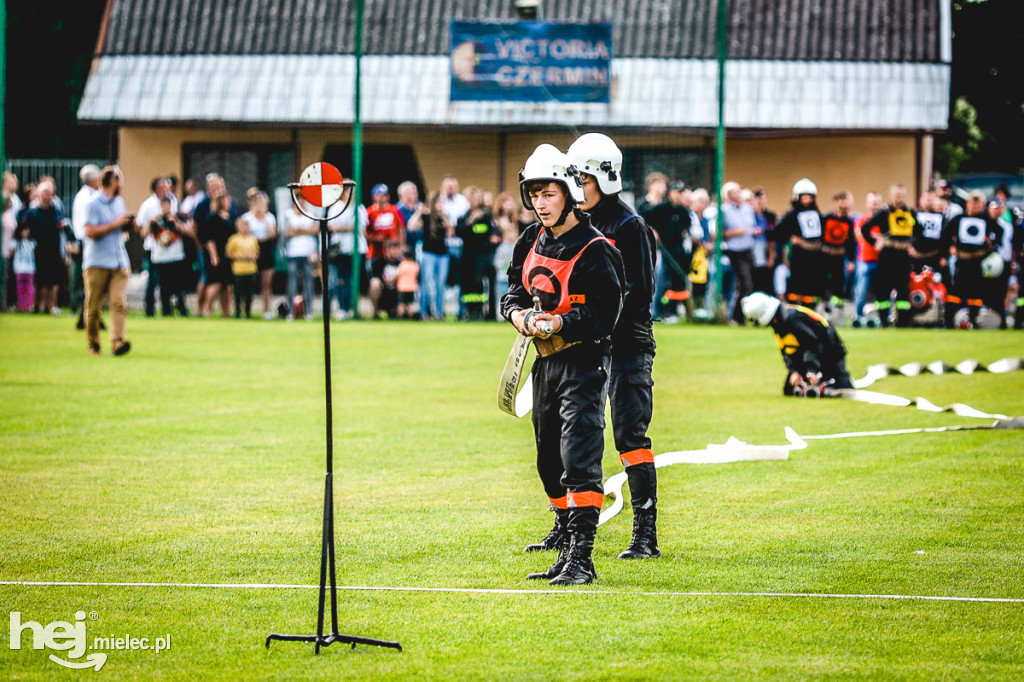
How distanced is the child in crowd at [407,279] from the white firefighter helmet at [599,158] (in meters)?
16.4

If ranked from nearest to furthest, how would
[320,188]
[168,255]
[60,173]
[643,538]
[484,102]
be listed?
[320,188]
[643,538]
[168,255]
[484,102]
[60,173]

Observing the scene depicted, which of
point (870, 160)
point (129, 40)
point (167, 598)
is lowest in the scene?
point (167, 598)

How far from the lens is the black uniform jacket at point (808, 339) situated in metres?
13.5

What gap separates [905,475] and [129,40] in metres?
25.6

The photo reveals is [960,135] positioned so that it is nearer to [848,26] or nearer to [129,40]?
[848,26]

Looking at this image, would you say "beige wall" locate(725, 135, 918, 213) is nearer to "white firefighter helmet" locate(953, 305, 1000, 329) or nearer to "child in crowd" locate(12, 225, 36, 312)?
"white firefighter helmet" locate(953, 305, 1000, 329)

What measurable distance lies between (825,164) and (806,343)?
17.0 m

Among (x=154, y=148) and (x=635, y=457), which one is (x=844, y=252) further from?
(x=154, y=148)

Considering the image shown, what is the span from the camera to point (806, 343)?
1353 centimetres

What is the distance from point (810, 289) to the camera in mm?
20891

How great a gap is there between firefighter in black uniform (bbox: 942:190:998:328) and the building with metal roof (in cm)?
755

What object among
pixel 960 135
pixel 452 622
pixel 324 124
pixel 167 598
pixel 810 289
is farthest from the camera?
pixel 960 135

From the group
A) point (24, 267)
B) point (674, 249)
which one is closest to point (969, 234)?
point (674, 249)

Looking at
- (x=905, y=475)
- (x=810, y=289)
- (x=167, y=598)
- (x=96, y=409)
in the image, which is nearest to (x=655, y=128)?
(x=810, y=289)
